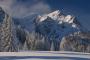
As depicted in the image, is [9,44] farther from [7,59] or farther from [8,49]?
[7,59]

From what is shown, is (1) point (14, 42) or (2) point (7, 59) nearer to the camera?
(2) point (7, 59)

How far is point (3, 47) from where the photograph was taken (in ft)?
299

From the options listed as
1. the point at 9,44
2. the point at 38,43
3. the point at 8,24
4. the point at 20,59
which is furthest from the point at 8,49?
the point at 38,43

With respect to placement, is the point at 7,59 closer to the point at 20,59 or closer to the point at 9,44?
the point at 20,59

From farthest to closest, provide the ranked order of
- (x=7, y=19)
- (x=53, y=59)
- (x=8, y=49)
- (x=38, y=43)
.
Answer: (x=38, y=43) → (x=7, y=19) → (x=8, y=49) → (x=53, y=59)

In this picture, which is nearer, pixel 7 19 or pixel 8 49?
pixel 8 49

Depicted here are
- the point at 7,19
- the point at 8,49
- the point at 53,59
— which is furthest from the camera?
the point at 7,19

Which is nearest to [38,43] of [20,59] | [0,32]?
[0,32]

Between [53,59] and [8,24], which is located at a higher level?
[8,24]

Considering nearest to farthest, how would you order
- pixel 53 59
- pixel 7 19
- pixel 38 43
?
1. pixel 53 59
2. pixel 7 19
3. pixel 38 43

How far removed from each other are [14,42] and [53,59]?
6356 cm

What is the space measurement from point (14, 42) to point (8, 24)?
704cm

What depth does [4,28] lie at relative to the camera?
95.5 m

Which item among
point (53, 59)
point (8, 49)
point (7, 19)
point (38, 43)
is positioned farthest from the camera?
point (38, 43)
